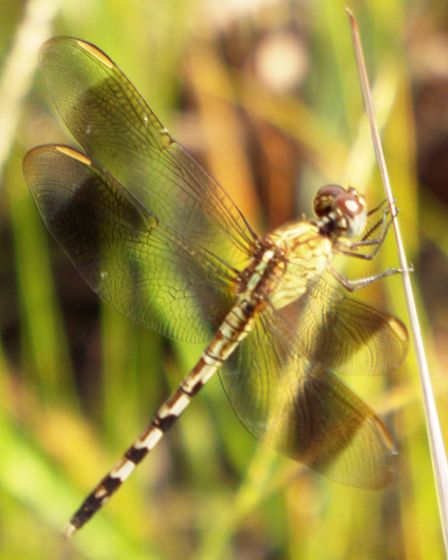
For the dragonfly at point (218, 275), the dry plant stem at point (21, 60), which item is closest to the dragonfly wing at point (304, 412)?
the dragonfly at point (218, 275)

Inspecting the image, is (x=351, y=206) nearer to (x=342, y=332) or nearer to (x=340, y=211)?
(x=340, y=211)

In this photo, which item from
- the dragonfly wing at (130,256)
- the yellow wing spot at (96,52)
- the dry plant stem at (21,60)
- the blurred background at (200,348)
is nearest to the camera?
the yellow wing spot at (96,52)

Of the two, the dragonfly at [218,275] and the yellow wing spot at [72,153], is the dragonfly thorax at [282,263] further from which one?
the yellow wing spot at [72,153]

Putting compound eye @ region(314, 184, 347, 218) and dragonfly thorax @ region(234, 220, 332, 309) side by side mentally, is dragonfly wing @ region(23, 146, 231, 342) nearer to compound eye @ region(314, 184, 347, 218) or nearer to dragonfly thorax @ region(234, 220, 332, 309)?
dragonfly thorax @ region(234, 220, 332, 309)

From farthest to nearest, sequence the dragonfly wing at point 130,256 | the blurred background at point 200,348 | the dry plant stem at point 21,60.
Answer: the dry plant stem at point 21,60 < the blurred background at point 200,348 < the dragonfly wing at point 130,256

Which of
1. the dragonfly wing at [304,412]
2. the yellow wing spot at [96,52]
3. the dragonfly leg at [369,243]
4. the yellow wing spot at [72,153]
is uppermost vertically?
the dragonfly leg at [369,243]

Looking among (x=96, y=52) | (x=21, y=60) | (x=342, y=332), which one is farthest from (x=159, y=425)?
(x=21, y=60)

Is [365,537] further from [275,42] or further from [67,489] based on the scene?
[275,42]
